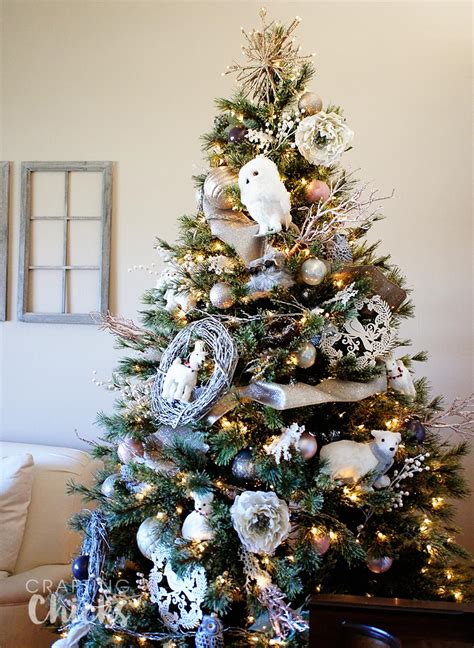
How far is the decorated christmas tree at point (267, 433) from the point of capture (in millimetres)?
947

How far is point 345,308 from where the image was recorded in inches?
40.0

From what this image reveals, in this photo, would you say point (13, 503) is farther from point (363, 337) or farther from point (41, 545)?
point (363, 337)

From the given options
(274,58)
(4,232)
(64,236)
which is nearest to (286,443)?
(274,58)

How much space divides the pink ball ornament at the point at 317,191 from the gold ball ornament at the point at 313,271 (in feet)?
0.54

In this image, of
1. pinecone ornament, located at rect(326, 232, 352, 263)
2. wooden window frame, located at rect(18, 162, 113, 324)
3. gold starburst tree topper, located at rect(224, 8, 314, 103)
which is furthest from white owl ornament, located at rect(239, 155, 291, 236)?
wooden window frame, located at rect(18, 162, 113, 324)

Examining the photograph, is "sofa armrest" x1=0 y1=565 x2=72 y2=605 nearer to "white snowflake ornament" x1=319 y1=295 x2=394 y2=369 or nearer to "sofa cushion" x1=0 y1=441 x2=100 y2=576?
"sofa cushion" x1=0 y1=441 x2=100 y2=576

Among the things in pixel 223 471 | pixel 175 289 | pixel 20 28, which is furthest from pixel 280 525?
pixel 20 28

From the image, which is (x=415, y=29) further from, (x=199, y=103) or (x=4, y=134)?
(x=4, y=134)

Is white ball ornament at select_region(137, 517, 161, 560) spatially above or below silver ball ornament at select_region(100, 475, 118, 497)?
below

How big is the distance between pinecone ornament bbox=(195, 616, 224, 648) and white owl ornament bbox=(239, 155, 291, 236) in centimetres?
70

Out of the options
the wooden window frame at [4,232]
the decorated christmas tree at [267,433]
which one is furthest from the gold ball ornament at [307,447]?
the wooden window frame at [4,232]

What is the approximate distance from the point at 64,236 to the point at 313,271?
1.19 meters

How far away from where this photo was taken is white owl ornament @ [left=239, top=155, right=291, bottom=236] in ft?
3.40

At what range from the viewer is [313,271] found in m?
1.01
